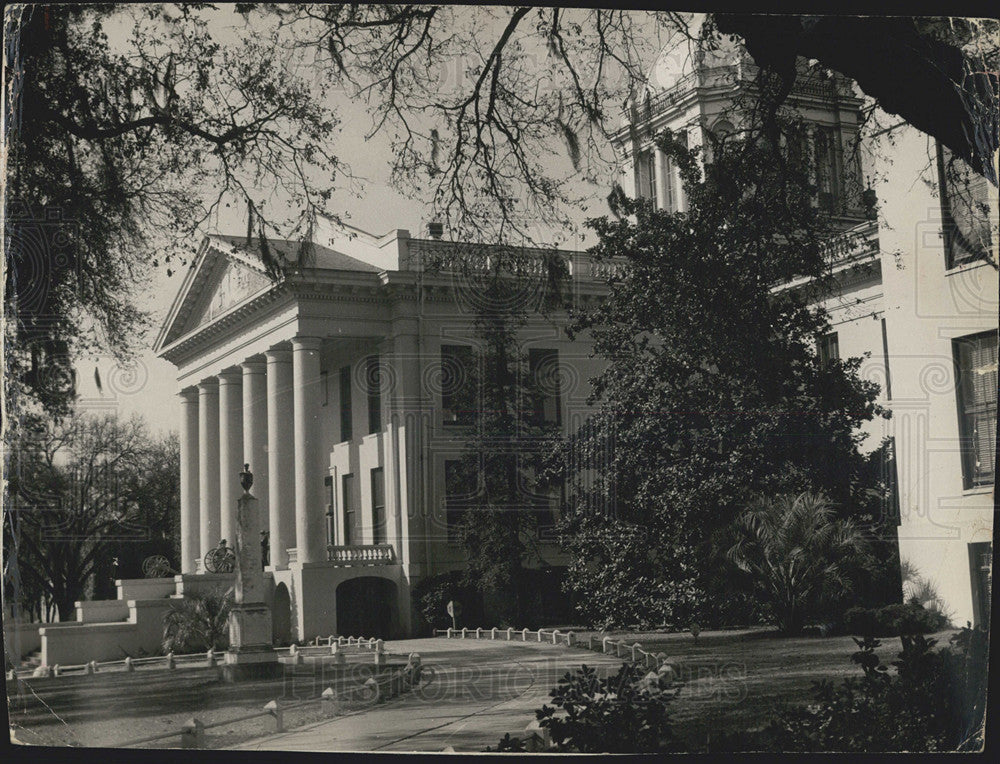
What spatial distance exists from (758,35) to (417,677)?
2.87 m

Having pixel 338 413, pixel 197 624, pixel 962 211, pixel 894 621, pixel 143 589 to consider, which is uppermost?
pixel 962 211

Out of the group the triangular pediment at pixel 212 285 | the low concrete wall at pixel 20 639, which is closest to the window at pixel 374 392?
the triangular pediment at pixel 212 285

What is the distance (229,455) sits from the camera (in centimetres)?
491

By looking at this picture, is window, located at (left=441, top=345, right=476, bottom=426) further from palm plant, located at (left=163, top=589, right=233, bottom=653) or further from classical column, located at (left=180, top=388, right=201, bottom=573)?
palm plant, located at (left=163, top=589, right=233, bottom=653)

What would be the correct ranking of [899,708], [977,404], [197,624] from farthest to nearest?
[977,404] < [899,708] < [197,624]

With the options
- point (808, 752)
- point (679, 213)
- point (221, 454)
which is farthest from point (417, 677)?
point (679, 213)

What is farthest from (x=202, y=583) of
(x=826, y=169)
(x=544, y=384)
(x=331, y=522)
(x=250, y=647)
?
(x=826, y=169)

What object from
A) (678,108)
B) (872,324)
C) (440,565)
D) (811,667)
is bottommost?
(811,667)

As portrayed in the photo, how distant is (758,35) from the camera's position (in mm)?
4742

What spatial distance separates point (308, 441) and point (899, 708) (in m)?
2.63

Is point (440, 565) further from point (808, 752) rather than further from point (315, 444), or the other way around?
point (808, 752)

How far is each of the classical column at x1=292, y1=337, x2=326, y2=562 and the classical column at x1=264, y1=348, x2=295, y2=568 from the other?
29 mm

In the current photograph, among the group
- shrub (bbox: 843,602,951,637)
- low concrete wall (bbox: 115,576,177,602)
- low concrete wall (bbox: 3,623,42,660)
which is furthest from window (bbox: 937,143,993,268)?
low concrete wall (bbox: 3,623,42,660)

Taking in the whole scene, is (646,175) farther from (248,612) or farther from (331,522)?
(248,612)
